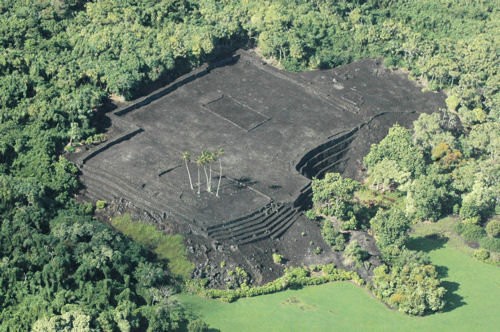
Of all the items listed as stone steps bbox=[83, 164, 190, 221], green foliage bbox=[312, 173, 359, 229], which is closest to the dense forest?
green foliage bbox=[312, 173, 359, 229]

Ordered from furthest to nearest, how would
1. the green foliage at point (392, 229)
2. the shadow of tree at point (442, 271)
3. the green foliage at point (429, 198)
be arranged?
the green foliage at point (429, 198)
the shadow of tree at point (442, 271)
the green foliage at point (392, 229)

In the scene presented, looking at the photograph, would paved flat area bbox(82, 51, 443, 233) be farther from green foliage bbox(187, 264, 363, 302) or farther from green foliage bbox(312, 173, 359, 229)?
green foliage bbox(187, 264, 363, 302)

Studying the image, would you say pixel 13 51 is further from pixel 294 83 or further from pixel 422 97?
pixel 422 97

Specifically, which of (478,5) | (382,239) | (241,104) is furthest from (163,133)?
(478,5)

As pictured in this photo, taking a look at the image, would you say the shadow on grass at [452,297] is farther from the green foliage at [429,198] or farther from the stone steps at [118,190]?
the stone steps at [118,190]

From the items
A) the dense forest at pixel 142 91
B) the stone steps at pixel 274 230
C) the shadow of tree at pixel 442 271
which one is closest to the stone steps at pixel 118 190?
the dense forest at pixel 142 91

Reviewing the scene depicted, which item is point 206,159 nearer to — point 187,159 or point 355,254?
point 187,159

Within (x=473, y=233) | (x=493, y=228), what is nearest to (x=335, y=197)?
(x=473, y=233)
